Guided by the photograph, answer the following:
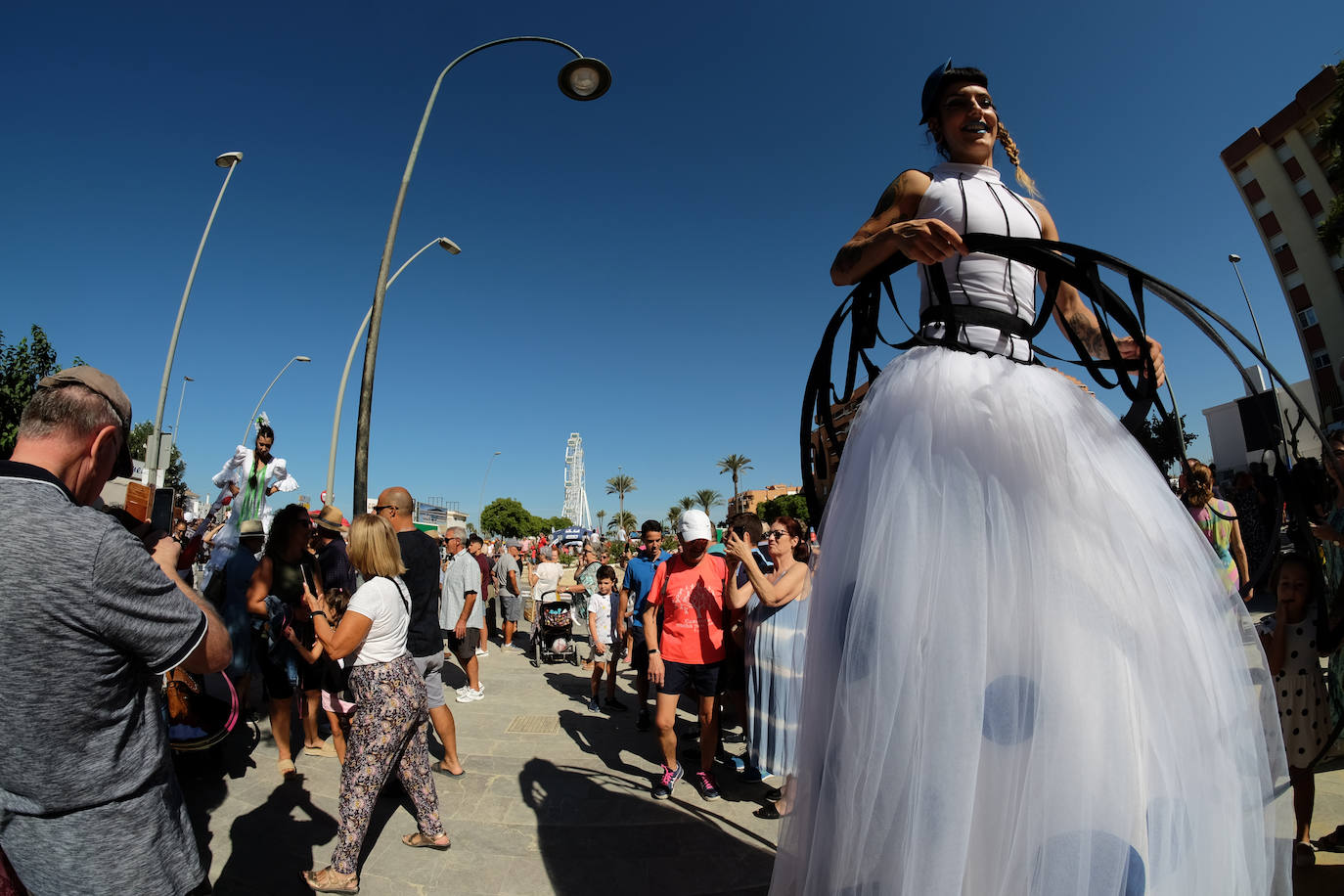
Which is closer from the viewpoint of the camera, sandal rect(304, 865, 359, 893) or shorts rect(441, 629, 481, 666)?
sandal rect(304, 865, 359, 893)

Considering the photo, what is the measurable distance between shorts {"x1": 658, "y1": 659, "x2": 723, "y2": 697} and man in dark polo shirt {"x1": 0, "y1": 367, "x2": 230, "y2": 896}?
3374 millimetres

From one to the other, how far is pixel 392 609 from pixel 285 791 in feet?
6.52

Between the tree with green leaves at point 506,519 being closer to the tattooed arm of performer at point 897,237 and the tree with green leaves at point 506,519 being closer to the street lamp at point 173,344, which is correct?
the street lamp at point 173,344

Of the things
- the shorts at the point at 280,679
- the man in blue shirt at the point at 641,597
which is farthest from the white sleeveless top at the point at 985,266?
the shorts at the point at 280,679

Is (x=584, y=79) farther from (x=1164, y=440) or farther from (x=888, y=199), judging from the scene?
(x=1164, y=440)

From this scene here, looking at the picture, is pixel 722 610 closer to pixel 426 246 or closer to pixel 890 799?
pixel 890 799

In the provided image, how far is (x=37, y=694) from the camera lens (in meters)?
1.42

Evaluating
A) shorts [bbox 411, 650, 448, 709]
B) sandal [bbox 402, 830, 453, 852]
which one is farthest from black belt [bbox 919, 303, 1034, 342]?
shorts [bbox 411, 650, 448, 709]

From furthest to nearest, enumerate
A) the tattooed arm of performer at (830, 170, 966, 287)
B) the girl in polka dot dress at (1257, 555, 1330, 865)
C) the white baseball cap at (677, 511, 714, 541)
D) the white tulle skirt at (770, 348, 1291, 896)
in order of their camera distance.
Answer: the white baseball cap at (677, 511, 714, 541) < the girl in polka dot dress at (1257, 555, 1330, 865) < the tattooed arm of performer at (830, 170, 966, 287) < the white tulle skirt at (770, 348, 1291, 896)

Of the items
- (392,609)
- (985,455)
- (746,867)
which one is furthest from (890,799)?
(392,609)

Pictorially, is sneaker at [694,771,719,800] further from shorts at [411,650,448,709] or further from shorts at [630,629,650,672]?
shorts at [411,650,448,709]

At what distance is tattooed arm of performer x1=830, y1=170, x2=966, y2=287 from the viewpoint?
62.3 inches

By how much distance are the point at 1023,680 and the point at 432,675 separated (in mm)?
4503

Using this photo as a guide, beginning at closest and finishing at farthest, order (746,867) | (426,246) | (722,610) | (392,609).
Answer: (746,867) < (392,609) < (722,610) < (426,246)
